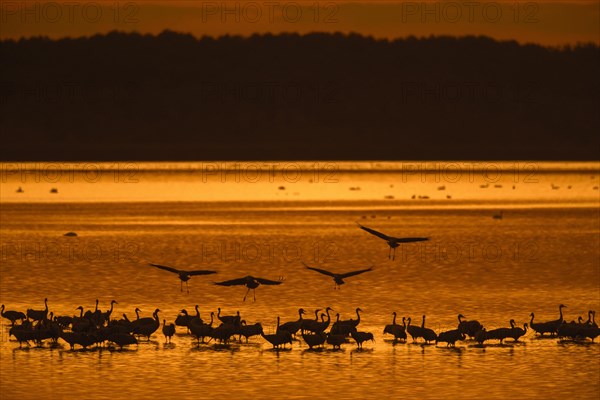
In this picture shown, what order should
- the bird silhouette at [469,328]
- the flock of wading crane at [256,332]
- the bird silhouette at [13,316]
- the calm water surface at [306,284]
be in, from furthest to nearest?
the bird silhouette at [13,316], the bird silhouette at [469,328], the flock of wading crane at [256,332], the calm water surface at [306,284]

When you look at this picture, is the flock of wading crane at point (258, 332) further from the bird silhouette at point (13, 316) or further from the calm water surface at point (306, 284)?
the bird silhouette at point (13, 316)

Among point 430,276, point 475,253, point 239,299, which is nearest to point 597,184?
point 475,253

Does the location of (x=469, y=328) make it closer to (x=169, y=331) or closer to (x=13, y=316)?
(x=169, y=331)

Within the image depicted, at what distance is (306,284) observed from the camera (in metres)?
33.8

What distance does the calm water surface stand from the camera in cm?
2059

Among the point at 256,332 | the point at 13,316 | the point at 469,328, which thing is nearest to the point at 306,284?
the point at 13,316

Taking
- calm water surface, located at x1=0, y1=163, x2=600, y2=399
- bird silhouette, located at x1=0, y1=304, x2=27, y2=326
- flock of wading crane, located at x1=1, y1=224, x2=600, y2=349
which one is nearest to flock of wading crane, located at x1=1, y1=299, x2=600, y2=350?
flock of wading crane, located at x1=1, y1=224, x2=600, y2=349

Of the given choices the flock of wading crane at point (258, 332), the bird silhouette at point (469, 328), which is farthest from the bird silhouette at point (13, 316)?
the bird silhouette at point (469, 328)

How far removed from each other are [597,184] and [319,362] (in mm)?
80263

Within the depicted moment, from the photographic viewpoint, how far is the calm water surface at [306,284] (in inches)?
811

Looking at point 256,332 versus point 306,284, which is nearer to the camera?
point 256,332

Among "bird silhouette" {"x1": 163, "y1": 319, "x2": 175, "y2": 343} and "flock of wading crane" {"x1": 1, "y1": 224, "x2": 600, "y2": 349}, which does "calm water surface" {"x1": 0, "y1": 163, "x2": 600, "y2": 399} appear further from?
"bird silhouette" {"x1": 163, "y1": 319, "x2": 175, "y2": 343}

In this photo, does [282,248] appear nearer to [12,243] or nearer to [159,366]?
[12,243]

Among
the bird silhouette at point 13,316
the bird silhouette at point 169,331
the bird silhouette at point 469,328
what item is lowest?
the bird silhouette at point 169,331
